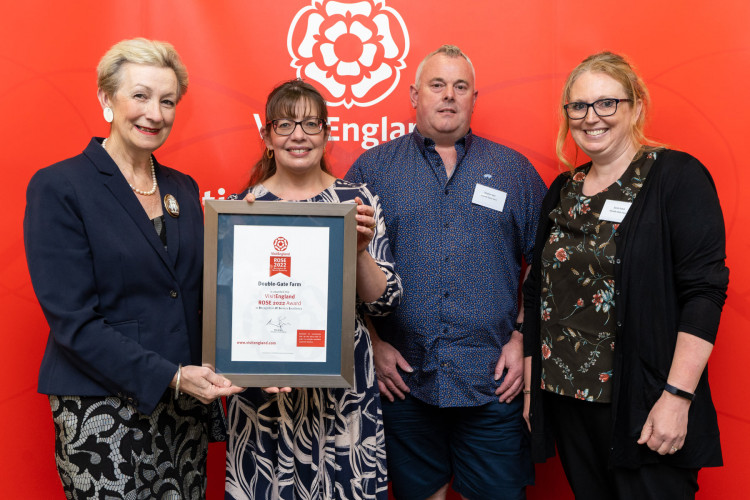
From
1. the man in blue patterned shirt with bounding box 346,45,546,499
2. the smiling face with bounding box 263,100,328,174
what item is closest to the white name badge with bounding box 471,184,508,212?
the man in blue patterned shirt with bounding box 346,45,546,499

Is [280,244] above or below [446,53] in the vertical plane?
below

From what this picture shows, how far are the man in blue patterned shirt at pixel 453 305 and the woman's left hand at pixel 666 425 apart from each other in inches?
22.3

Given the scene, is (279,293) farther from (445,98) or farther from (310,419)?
(445,98)

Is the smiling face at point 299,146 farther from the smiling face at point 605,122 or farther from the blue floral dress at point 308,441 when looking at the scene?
the smiling face at point 605,122

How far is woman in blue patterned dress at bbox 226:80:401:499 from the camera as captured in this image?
1961mm

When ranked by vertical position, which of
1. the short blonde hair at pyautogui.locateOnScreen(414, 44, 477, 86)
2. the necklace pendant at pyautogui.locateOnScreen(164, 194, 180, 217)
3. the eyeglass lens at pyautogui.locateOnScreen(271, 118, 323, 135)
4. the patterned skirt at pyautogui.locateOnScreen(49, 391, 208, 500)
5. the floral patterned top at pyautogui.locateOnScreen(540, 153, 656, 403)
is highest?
the short blonde hair at pyautogui.locateOnScreen(414, 44, 477, 86)

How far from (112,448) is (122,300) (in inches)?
15.3

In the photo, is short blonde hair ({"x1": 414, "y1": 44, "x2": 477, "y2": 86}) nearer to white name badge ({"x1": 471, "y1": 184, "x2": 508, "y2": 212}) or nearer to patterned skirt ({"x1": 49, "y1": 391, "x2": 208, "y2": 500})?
white name badge ({"x1": 471, "y1": 184, "x2": 508, "y2": 212})

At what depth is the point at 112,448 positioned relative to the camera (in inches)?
67.3

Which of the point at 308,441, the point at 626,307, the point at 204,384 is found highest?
the point at 626,307

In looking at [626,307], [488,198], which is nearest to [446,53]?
[488,198]

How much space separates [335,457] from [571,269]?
3.10ft

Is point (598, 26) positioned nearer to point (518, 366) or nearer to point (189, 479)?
point (518, 366)

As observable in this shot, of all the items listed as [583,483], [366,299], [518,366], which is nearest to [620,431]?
[583,483]
